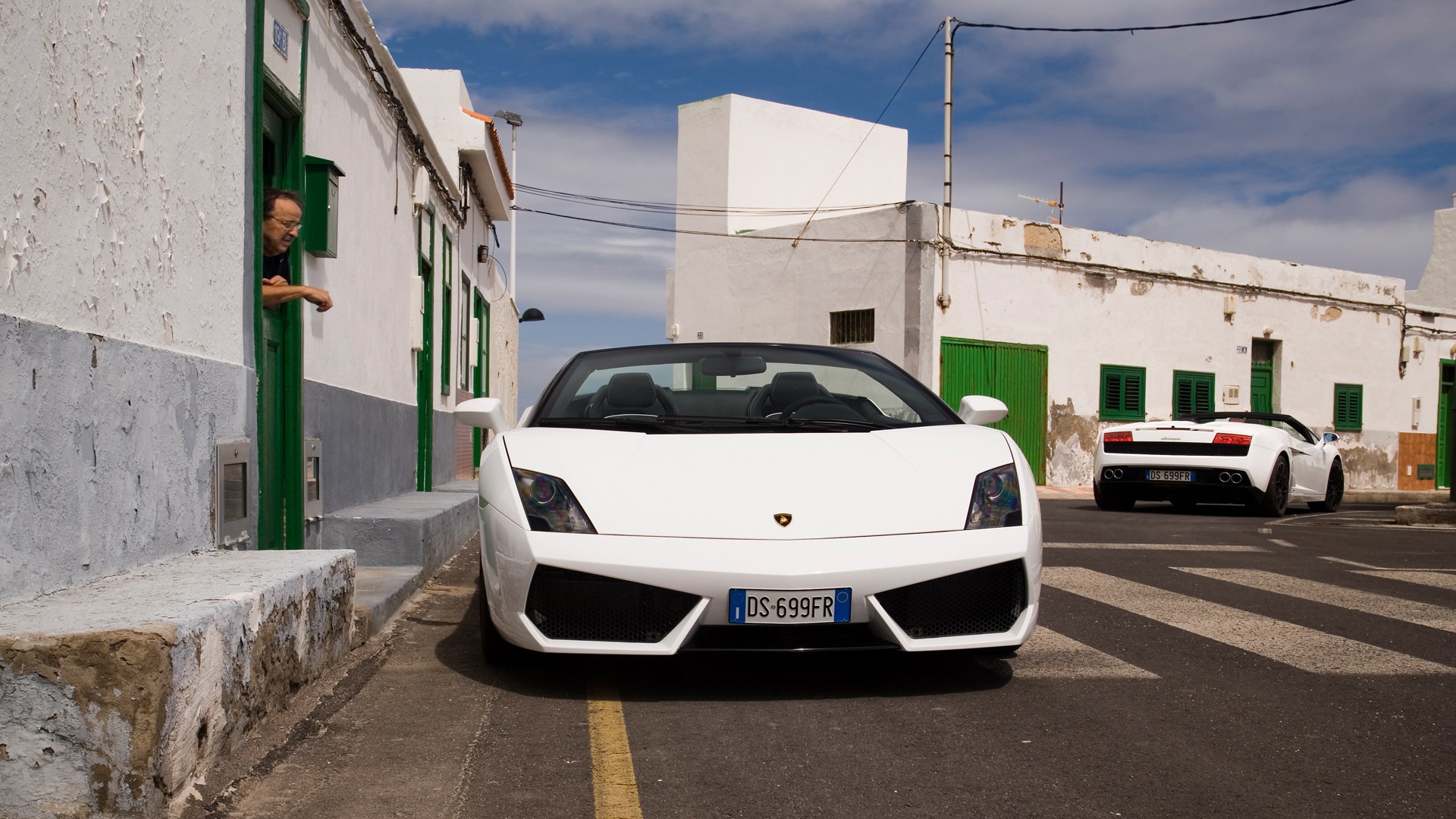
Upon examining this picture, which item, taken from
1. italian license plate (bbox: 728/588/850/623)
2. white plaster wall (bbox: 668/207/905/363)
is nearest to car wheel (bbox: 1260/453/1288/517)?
white plaster wall (bbox: 668/207/905/363)

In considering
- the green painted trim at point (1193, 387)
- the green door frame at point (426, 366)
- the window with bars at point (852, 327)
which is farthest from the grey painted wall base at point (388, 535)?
the green painted trim at point (1193, 387)

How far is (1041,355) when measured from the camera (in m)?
23.6

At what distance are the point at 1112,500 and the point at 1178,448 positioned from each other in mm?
1213

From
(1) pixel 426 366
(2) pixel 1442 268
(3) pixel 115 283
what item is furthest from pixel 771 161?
(3) pixel 115 283

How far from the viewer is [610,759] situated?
336cm

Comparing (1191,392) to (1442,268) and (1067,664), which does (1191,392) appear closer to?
(1442,268)

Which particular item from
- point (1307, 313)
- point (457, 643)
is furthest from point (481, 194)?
point (1307, 313)

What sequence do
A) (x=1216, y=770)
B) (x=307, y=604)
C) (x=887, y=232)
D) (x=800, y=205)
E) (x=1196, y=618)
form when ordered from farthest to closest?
(x=800, y=205)
(x=887, y=232)
(x=1196, y=618)
(x=307, y=604)
(x=1216, y=770)

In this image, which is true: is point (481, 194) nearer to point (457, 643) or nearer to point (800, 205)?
point (800, 205)

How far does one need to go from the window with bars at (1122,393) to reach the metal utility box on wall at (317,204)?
19844 mm

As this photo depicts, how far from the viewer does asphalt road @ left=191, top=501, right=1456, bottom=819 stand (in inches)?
119

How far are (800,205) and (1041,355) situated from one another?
8.42 metres

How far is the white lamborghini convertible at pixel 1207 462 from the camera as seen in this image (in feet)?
43.3

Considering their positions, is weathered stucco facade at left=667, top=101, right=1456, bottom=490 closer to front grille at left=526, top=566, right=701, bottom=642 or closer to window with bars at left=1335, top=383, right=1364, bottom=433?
window with bars at left=1335, top=383, right=1364, bottom=433
